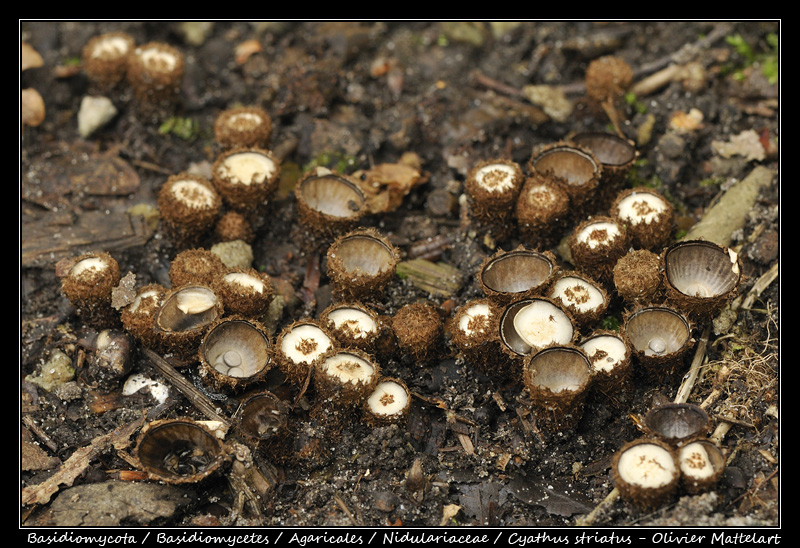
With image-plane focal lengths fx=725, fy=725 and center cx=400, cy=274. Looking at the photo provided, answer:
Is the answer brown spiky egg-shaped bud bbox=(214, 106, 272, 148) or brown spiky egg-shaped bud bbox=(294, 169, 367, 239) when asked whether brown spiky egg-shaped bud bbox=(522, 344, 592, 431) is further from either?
brown spiky egg-shaped bud bbox=(214, 106, 272, 148)

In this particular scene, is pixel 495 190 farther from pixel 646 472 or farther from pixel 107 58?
pixel 107 58

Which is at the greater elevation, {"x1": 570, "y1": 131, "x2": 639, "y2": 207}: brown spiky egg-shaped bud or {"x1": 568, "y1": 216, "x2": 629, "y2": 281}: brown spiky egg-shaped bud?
{"x1": 570, "y1": 131, "x2": 639, "y2": 207}: brown spiky egg-shaped bud

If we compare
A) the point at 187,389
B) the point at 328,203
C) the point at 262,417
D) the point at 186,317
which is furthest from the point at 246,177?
the point at 262,417

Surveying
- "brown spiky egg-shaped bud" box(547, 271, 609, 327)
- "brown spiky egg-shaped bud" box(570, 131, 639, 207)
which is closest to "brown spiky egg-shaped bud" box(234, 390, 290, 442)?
"brown spiky egg-shaped bud" box(547, 271, 609, 327)

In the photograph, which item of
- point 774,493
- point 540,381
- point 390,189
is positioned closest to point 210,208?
point 390,189

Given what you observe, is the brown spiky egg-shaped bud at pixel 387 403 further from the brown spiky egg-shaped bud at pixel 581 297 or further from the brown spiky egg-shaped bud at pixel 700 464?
the brown spiky egg-shaped bud at pixel 700 464

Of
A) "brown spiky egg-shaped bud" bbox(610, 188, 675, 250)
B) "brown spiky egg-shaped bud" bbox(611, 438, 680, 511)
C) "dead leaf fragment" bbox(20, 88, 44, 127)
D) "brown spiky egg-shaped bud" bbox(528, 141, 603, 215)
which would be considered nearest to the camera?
"brown spiky egg-shaped bud" bbox(611, 438, 680, 511)

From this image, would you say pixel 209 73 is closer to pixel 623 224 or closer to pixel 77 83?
pixel 77 83
